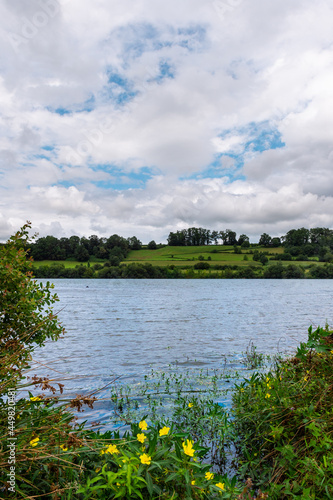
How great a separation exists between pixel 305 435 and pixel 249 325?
22737mm

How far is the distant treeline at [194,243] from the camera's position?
130m

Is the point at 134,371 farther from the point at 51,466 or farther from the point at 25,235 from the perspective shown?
the point at 51,466

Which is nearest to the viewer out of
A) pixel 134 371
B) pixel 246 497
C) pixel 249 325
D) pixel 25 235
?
pixel 246 497

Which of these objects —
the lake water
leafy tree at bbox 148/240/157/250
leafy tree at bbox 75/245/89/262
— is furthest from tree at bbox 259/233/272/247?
the lake water

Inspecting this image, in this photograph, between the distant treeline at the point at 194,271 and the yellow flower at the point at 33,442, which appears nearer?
the yellow flower at the point at 33,442

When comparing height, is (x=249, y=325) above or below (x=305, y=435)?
below

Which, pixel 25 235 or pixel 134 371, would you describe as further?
pixel 134 371

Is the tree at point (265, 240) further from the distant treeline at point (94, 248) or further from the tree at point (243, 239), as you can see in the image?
the distant treeline at point (94, 248)

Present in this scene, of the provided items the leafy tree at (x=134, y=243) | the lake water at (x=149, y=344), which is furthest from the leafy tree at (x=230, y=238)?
the lake water at (x=149, y=344)

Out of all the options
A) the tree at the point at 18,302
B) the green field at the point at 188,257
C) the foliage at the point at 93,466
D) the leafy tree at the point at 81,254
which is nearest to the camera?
the foliage at the point at 93,466

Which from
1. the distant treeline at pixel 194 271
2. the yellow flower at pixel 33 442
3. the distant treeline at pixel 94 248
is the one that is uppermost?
the distant treeline at pixel 94 248

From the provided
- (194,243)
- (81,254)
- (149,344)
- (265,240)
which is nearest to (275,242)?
(265,240)

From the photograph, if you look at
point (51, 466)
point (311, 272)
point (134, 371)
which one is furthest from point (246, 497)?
point (311, 272)

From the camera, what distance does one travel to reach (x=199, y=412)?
7.90 m
